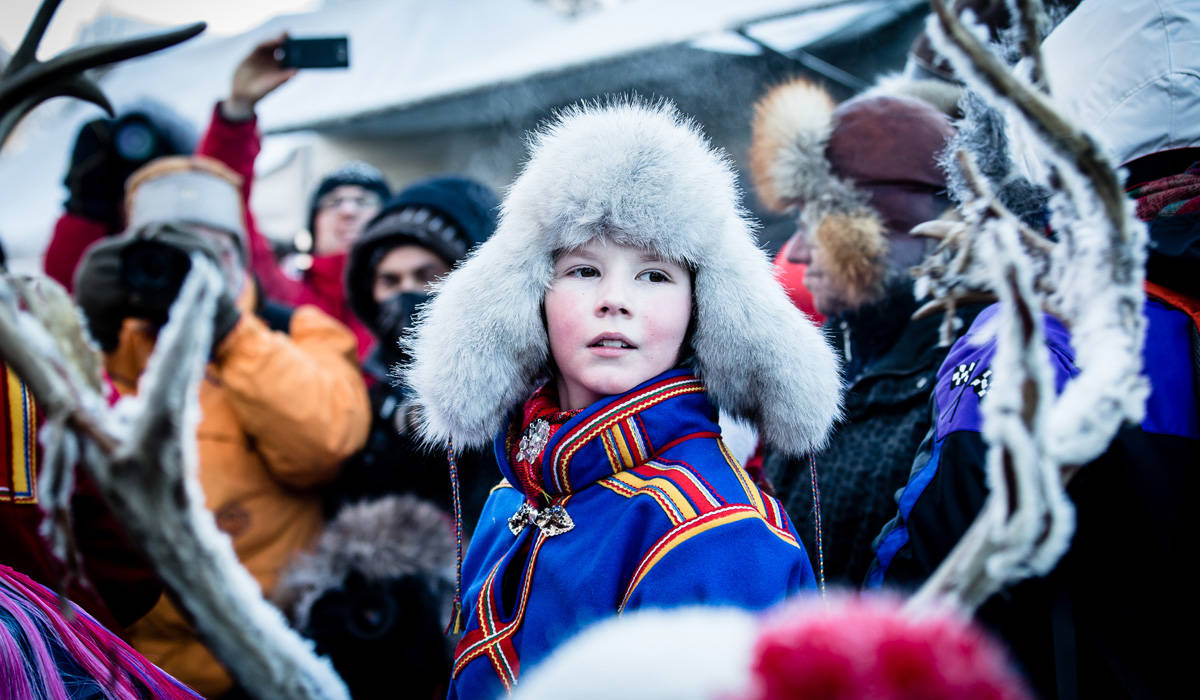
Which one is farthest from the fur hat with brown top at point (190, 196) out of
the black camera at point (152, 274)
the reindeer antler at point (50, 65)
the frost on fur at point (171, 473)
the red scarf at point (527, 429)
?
the frost on fur at point (171, 473)

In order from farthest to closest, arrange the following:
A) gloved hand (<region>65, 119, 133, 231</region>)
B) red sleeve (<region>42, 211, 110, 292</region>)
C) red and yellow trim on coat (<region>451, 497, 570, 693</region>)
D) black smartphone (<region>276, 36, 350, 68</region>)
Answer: gloved hand (<region>65, 119, 133, 231</region>) → red sleeve (<region>42, 211, 110, 292</region>) → black smartphone (<region>276, 36, 350, 68</region>) → red and yellow trim on coat (<region>451, 497, 570, 693</region>)

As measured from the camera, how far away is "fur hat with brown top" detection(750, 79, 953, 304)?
5.69ft

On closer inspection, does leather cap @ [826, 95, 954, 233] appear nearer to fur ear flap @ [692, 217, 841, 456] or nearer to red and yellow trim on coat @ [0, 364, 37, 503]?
fur ear flap @ [692, 217, 841, 456]

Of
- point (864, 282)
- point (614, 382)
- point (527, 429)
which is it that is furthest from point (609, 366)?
point (864, 282)

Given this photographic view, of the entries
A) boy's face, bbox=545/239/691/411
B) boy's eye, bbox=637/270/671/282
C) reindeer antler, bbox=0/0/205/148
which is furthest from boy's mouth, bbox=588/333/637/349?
reindeer antler, bbox=0/0/205/148

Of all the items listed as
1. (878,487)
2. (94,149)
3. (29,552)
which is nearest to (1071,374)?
(878,487)

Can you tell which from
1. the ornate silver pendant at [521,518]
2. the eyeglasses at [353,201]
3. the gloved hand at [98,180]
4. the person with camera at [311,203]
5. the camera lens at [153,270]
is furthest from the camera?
the eyeglasses at [353,201]

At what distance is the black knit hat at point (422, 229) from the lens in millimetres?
2406

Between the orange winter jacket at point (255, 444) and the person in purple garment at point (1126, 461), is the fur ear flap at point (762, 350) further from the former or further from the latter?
the orange winter jacket at point (255, 444)

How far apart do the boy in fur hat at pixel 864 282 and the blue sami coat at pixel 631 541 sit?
47cm

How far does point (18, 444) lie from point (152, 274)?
0.69m

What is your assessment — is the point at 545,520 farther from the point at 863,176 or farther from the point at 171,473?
the point at 863,176

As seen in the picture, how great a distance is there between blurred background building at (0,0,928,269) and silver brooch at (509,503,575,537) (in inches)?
41.8

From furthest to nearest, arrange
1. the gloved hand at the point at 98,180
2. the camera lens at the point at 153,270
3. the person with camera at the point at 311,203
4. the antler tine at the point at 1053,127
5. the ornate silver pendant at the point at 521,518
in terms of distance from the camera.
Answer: the gloved hand at the point at 98,180 < the person with camera at the point at 311,203 < the camera lens at the point at 153,270 < the ornate silver pendant at the point at 521,518 < the antler tine at the point at 1053,127
